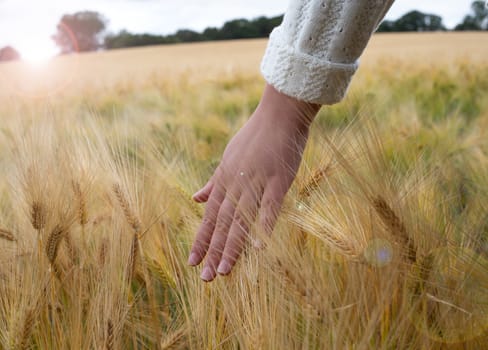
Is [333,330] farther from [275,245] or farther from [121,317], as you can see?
[121,317]

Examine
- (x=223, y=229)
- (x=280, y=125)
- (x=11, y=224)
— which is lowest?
(x=11, y=224)

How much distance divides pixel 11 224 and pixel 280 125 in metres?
0.54

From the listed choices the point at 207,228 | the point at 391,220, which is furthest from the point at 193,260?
the point at 391,220

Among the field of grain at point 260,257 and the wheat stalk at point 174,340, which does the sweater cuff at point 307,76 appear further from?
the wheat stalk at point 174,340

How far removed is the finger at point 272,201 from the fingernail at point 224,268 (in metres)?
0.06

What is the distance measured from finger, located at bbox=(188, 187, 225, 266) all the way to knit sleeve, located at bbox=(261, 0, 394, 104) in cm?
16

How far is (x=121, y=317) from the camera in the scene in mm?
578

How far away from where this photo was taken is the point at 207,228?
0.67 meters

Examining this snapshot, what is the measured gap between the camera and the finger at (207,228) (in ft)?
2.15

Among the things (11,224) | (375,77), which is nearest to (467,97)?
(375,77)

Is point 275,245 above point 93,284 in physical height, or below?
above

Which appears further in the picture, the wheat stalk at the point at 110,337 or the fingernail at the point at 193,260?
the fingernail at the point at 193,260

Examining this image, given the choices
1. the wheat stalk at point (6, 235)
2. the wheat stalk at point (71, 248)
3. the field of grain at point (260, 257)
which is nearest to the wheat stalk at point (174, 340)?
the field of grain at point (260, 257)

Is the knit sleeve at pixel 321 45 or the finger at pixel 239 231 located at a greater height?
the knit sleeve at pixel 321 45
